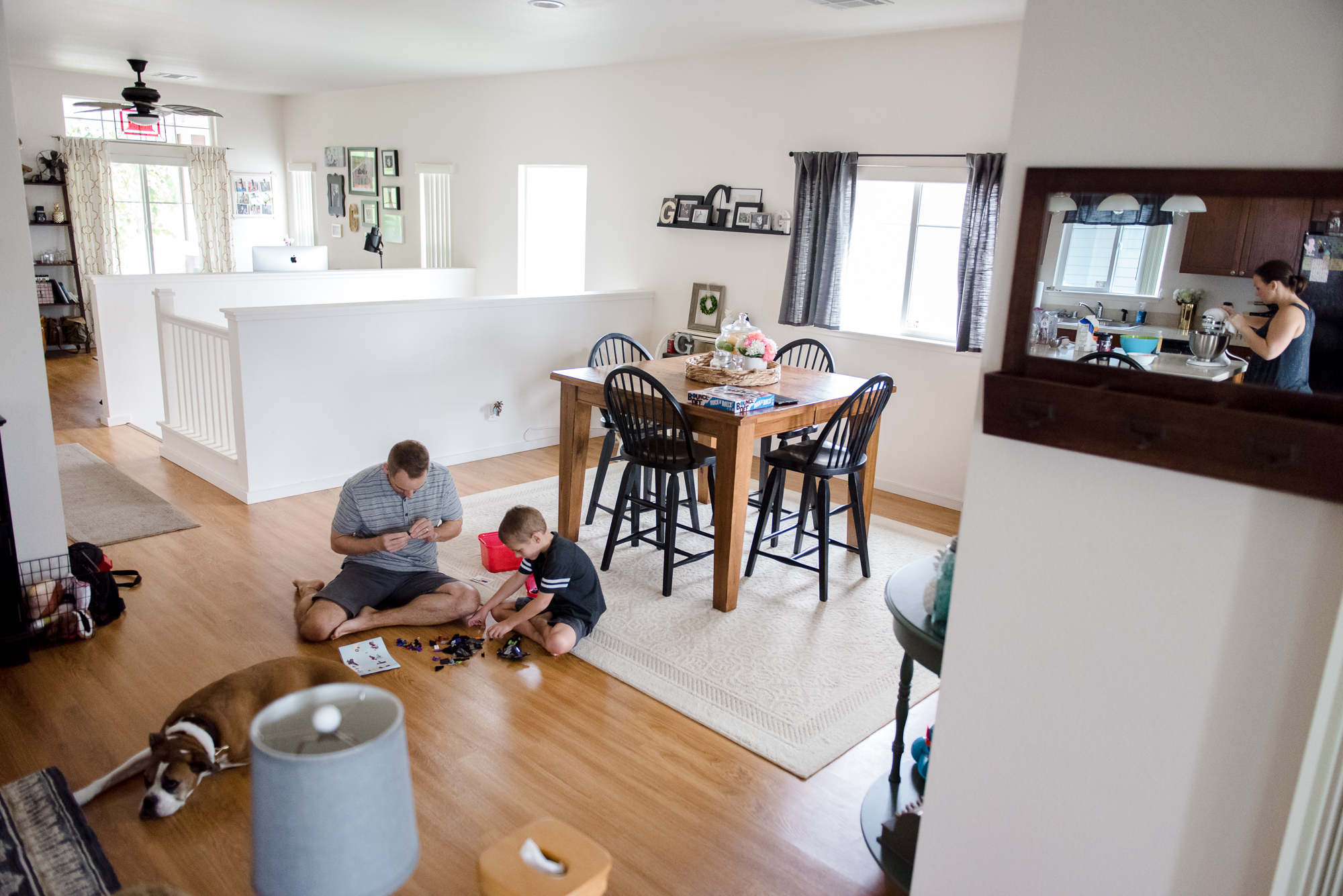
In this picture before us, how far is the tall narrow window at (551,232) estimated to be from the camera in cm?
714

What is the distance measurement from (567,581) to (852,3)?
2.95 m

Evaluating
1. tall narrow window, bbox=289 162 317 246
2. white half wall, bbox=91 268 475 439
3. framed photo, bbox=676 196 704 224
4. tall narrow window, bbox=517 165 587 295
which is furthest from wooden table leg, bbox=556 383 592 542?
tall narrow window, bbox=289 162 317 246

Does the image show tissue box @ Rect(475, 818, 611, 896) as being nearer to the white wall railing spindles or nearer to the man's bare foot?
the man's bare foot

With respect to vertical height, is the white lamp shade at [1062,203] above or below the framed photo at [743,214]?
below

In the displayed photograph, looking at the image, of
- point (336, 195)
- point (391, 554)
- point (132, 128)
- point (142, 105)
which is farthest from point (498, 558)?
point (132, 128)

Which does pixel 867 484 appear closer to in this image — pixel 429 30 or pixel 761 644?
pixel 761 644

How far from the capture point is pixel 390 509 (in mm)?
3285

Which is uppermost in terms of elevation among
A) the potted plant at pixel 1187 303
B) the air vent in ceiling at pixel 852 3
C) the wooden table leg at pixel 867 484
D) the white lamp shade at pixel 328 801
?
the air vent in ceiling at pixel 852 3

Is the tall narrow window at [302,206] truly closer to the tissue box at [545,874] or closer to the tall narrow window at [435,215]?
the tall narrow window at [435,215]

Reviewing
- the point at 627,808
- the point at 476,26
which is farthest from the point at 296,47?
the point at 627,808

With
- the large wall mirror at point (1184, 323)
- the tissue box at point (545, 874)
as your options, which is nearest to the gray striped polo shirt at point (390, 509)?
the tissue box at point (545, 874)

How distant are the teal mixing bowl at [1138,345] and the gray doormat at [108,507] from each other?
161 inches

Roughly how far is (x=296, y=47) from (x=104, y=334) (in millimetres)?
2365

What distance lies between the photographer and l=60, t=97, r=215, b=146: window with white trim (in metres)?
8.58
